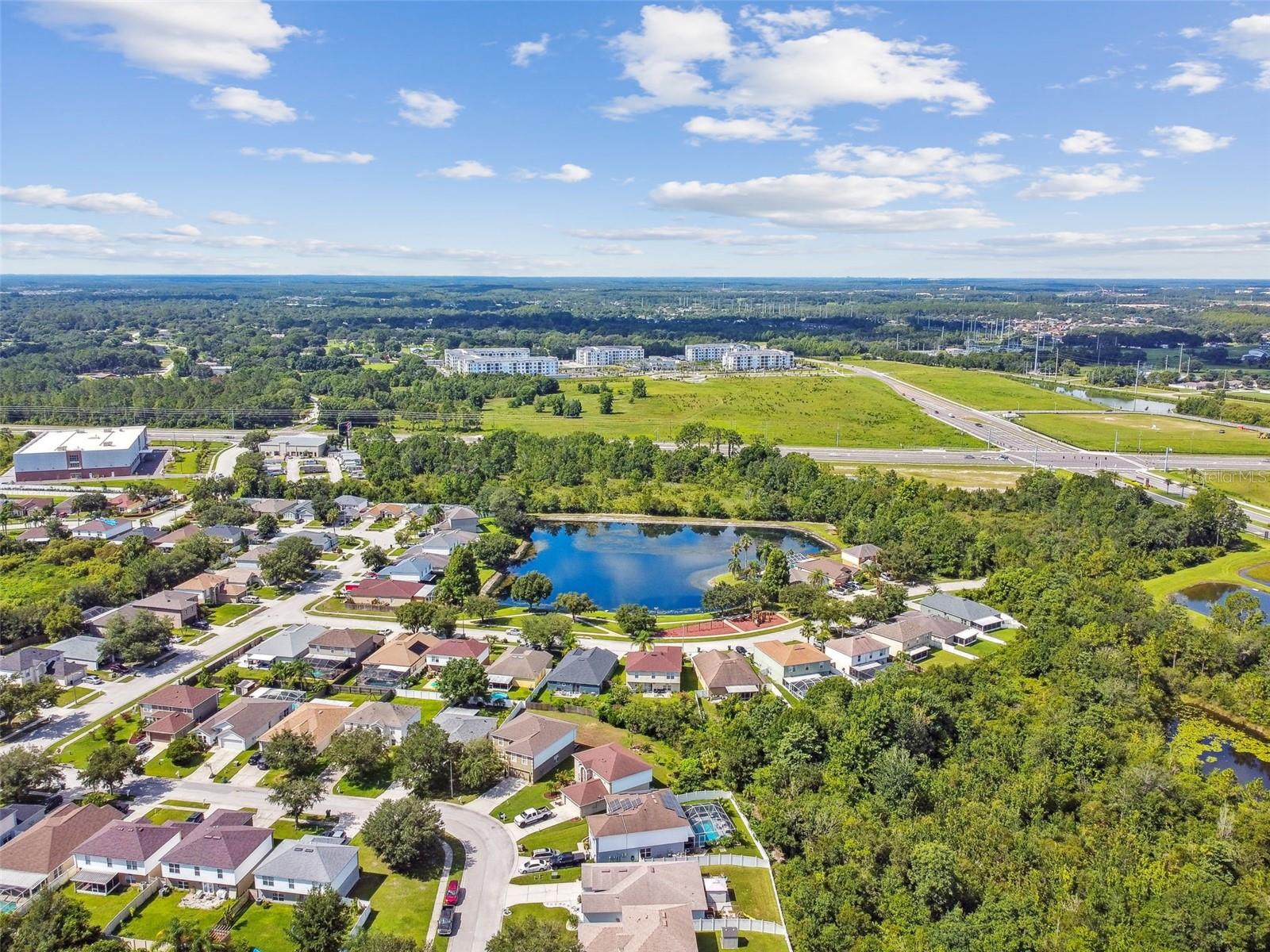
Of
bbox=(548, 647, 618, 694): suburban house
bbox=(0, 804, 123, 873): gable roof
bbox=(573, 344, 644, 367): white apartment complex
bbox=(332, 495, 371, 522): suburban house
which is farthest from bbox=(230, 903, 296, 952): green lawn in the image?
bbox=(573, 344, 644, 367): white apartment complex

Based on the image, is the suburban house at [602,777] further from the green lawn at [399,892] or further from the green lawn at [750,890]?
the green lawn at [399,892]

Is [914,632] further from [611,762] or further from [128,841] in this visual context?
[128,841]

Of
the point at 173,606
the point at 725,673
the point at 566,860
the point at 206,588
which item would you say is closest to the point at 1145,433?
the point at 725,673

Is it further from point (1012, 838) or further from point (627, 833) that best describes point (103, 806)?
point (1012, 838)

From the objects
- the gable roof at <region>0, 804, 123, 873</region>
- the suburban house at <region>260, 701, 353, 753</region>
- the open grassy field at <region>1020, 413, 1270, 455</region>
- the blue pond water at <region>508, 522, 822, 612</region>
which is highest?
the open grassy field at <region>1020, 413, 1270, 455</region>

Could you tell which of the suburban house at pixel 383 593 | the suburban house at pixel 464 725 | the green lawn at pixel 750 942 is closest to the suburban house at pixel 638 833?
the green lawn at pixel 750 942

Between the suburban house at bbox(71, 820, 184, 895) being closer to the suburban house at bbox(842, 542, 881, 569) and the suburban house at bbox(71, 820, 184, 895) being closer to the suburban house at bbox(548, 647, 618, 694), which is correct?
the suburban house at bbox(548, 647, 618, 694)
